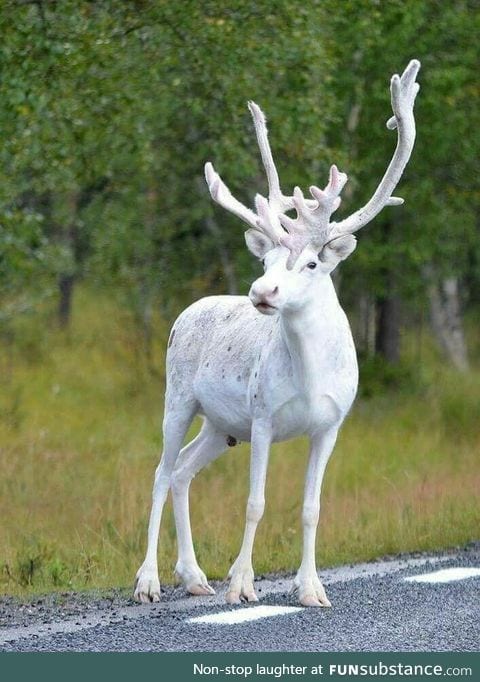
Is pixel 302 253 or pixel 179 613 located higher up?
pixel 302 253

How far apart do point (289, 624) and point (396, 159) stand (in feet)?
8.59

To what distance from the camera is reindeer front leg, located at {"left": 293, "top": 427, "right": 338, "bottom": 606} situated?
344 inches

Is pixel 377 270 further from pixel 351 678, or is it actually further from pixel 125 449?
pixel 351 678

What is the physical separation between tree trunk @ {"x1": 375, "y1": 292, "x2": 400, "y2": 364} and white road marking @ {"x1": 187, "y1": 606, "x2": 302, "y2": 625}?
12965 millimetres

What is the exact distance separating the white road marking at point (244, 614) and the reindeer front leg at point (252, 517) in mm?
195

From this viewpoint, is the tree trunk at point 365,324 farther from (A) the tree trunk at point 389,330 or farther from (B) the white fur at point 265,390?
(B) the white fur at point 265,390

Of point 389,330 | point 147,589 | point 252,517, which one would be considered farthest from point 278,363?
point 389,330

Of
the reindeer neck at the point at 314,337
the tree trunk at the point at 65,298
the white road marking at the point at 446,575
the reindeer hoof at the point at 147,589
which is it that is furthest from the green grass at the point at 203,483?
the tree trunk at the point at 65,298

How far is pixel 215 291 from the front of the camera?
21859 mm

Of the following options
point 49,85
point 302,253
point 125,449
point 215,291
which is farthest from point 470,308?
point 302,253

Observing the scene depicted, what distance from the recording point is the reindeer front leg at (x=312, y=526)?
8.75m

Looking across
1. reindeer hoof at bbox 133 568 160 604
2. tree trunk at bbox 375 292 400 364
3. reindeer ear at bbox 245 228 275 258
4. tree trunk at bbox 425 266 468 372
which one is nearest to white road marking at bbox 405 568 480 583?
reindeer hoof at bbox 133 568 160 604

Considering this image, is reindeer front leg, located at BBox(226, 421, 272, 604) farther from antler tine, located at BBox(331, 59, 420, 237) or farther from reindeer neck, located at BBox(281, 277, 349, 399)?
antler tine, located at BBox(331, 59, 420, 237)

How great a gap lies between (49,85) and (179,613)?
19.2 feet
